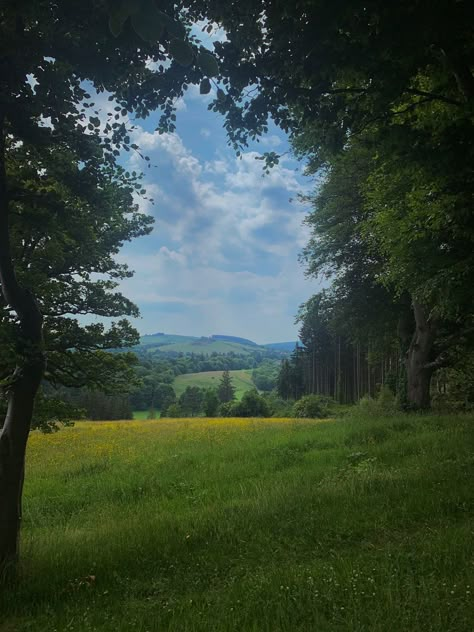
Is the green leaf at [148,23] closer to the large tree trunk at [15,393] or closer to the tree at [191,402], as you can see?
the large tree trunk at [15,393]

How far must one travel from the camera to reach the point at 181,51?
1413 millimetres

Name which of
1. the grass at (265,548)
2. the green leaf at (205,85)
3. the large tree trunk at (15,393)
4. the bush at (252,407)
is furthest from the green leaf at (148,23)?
the bush at (252,407)

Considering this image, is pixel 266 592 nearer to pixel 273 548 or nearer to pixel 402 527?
pixel 273 548

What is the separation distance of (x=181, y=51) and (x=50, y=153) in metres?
4.48

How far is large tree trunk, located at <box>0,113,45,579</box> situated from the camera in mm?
5098

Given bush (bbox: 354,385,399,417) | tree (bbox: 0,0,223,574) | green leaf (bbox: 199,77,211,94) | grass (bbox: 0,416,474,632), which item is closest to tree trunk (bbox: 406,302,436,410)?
bush (bbox: 354,385,399,417)

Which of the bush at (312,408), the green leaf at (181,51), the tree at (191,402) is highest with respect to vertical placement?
the green leaf at (181,51)

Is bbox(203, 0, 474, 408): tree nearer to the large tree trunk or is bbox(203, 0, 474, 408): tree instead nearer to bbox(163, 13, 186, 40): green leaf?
bbox(163, 13, 186, 40): green leaf

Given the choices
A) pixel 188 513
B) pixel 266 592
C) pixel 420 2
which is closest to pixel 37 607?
pixel 266 592

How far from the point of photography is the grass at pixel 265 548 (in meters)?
Answer: 3.56

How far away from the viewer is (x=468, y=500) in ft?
19.4

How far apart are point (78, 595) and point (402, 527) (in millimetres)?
3878

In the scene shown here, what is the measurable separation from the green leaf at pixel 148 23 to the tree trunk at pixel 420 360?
18.7 m

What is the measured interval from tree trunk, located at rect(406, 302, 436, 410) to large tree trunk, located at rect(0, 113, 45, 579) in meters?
16.5
